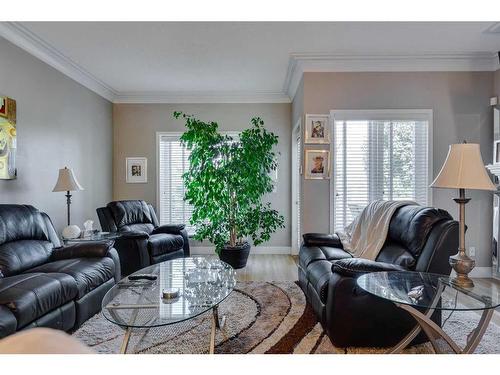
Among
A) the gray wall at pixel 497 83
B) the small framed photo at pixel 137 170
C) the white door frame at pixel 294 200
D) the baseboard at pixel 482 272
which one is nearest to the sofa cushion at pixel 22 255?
the small framed photo at pixel 137 170

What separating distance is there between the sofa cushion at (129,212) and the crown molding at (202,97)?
6.22ft

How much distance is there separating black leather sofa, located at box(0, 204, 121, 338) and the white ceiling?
1.90 m

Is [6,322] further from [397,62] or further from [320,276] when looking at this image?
[397,62]

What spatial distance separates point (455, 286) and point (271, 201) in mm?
3781

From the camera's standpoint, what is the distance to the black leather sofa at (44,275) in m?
2.01

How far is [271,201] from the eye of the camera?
5.61 metres

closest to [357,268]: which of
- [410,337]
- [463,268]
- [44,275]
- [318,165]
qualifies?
[410,337]

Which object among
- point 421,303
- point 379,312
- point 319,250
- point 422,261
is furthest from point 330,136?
point 421,303

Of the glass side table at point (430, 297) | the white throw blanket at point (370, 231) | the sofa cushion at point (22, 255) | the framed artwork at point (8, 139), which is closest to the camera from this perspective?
the glass side table at point (430, 297)

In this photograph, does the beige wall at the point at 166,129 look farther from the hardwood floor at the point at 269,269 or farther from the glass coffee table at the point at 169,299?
the glass coffee table at the point at 169,299

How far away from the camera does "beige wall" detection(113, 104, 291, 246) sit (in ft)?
18.4

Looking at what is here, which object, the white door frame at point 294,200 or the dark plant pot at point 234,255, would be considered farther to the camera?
the white door frame at point 294,200
